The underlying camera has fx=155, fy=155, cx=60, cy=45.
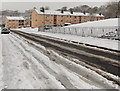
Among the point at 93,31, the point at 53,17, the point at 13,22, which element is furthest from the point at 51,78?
the point at 13,22

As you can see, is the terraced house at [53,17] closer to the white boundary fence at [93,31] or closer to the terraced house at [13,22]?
the terraced house at [13,22]

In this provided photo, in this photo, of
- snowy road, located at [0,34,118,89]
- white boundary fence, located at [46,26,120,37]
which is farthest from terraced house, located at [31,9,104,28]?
snowy road, located at [0,34,118,89]

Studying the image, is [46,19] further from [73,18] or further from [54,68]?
[54,68]

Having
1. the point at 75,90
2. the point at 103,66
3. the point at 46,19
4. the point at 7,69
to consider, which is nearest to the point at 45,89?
the point at 75,90

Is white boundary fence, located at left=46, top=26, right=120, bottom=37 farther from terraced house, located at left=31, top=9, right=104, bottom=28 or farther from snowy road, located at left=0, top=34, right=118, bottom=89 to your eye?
terraced house, located at left=31, top=9, right=104, bottom=28

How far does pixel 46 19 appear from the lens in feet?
278

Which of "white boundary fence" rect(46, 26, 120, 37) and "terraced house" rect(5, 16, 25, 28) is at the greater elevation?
"terraced house" rect(5, 16, 25, 28)

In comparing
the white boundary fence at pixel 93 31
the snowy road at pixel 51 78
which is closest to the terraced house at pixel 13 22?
the white boundary fence at pixel 93 31

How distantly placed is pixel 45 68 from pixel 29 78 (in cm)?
131

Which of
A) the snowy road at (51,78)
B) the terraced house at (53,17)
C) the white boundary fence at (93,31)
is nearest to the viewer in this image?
the snowy road at (51,78)

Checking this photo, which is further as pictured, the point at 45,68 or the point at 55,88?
the point at 45,68

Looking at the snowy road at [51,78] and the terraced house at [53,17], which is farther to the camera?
the terraced house at [53,17]

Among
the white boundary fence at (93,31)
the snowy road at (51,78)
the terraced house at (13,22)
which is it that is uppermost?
the terraced house at (13,22)

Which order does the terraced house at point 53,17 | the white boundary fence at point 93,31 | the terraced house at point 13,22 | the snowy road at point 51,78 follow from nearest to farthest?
the snowy road at point 51,78
the white boundary fence at point 93,31
the terraced house at point 53,17
the terraced house at point 13,22
